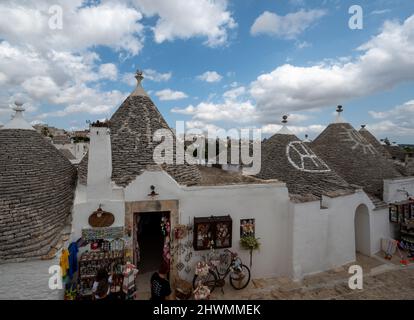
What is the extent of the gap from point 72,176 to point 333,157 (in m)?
14.1

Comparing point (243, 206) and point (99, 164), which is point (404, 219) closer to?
point (243, 206)

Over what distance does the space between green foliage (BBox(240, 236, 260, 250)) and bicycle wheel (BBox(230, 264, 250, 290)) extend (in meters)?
0.62

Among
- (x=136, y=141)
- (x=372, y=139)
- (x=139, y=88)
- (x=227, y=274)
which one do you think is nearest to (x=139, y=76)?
(x=139, y=88)

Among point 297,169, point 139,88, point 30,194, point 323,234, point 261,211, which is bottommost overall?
point 323,234

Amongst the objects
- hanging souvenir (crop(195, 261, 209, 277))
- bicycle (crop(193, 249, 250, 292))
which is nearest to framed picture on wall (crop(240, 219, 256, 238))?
bicycle (crop(193, 249, 250, 292))

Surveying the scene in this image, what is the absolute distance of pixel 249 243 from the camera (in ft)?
25.8

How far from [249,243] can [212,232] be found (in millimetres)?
1380

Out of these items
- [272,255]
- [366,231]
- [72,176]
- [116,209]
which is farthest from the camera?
[366,231]

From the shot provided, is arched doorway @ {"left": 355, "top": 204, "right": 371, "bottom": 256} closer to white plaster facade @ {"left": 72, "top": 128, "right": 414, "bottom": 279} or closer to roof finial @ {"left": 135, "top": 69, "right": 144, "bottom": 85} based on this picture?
white plaster facade @ {"left": 72, "top": 128, "right": 414, "bottom": 279}

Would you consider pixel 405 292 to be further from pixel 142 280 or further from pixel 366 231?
pixel 142 280

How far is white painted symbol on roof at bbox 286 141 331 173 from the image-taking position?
11633 mm

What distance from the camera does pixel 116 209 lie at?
710 centimetres
